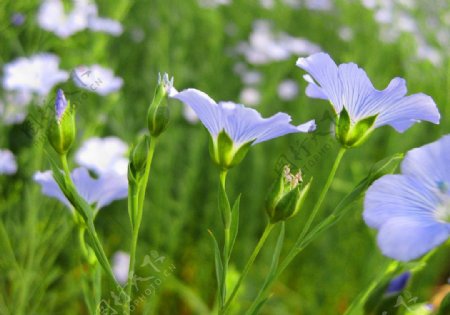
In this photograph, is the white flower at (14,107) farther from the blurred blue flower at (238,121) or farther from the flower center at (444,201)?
the flower center at (444,201)

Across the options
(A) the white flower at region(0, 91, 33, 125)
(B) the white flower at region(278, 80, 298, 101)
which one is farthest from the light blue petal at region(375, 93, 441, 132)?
(B) the white flower at region(278, 80, 298, 101)

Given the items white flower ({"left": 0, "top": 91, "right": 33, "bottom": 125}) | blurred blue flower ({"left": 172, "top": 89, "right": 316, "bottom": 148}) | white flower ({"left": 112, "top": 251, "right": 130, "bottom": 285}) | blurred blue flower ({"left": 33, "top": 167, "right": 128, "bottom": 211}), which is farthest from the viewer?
white flower ({"left": 112, "top": 251, "right": 130, "bottom": 285})

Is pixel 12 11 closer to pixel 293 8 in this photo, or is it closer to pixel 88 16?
pixel 88 16

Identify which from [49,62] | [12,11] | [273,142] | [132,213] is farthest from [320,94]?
[273,142]

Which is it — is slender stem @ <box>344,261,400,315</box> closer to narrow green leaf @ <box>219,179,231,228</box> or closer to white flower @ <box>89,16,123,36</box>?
narrow green leaf @ <box>219,179,231,228</box>

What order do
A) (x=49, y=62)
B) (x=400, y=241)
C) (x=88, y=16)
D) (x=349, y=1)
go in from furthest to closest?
(x=349, y=1), (x=88, y=16), (x=49, y=62), (x=400, y=241)

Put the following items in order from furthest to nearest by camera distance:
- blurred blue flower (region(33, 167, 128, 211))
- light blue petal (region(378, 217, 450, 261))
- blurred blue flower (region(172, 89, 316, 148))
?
blurred blue flower (region(33, 167, 128, 211))
blurred blue flower (region(172, 89, 316, 148))
light blue petal (region(378, 217, 450, 261))
